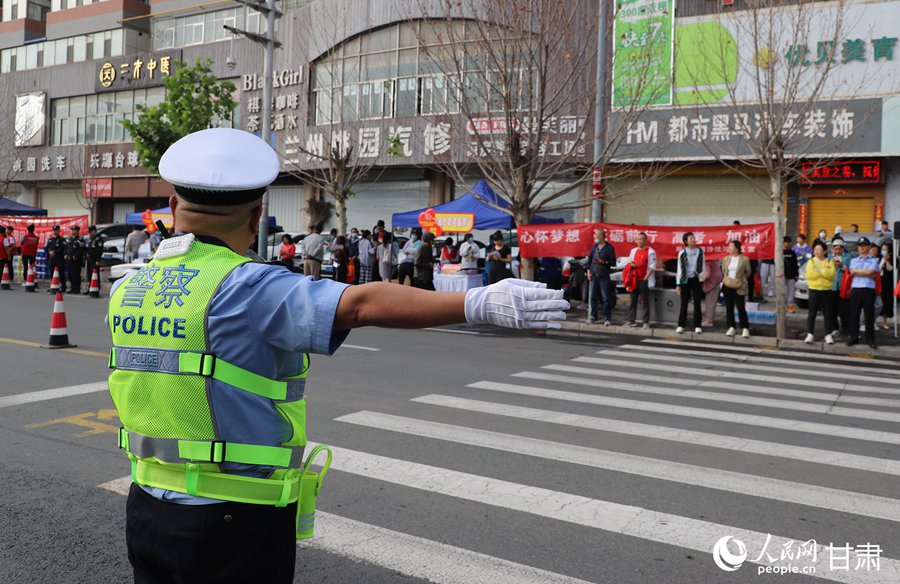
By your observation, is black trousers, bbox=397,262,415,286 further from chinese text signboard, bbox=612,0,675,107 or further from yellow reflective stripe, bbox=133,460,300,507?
yellow reflective stripe, bbox=133,460,300,507

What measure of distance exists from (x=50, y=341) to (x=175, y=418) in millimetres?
9761

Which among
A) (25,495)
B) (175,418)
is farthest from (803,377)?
(175,418)

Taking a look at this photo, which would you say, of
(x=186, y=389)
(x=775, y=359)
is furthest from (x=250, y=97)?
(x=186, y=389)

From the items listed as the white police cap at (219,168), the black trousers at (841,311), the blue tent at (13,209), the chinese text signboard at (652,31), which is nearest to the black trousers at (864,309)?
the black trousers at (841,311)

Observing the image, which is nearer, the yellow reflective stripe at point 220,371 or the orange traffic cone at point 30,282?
the yellow reflective stripe at point 220,371

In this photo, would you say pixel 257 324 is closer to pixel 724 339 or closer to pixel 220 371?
pixel 220 371

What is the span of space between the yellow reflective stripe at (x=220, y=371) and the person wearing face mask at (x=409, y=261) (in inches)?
686

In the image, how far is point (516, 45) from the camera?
17125 millimetres

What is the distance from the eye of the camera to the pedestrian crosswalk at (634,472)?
159 inches

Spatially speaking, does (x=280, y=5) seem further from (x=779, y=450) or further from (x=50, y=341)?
(x=779, y=450)

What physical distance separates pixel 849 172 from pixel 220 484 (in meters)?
24.5

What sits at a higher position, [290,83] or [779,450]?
[290,83]

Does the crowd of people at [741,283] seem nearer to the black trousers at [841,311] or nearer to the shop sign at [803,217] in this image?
the black trousers at [841,311]

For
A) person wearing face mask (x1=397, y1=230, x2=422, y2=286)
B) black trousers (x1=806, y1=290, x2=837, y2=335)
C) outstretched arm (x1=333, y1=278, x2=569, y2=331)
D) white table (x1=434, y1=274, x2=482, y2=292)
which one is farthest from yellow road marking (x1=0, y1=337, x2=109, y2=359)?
black trousers (x1=806, y1=290, x2=837, y2=335)
